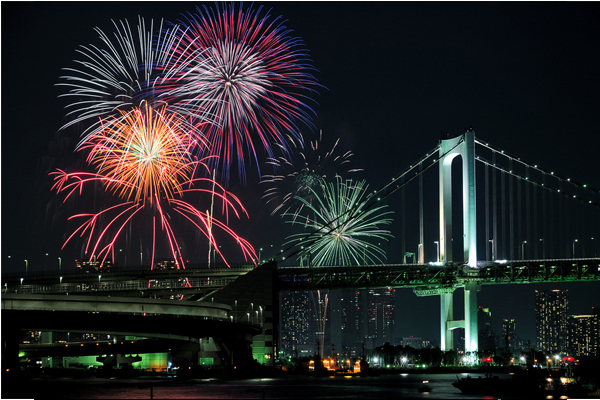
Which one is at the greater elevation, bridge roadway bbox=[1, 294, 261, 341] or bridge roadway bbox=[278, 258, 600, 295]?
bridge roadway bbox=[278, 258, 600, 295]

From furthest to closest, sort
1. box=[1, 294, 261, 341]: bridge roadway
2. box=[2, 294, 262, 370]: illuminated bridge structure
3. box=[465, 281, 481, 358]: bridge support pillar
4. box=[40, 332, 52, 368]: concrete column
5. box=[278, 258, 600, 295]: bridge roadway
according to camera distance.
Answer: box=[40, 332, 52, 368]: concrete column, box=[278, 258, 600, 295]: bridge roadway, box=[465, 281, 481, 358]: bridge support pillar, box=[1, 294, 261, 341]: bridge roadway, box=[2, 294, 262, 370]: illuminated bridge structure

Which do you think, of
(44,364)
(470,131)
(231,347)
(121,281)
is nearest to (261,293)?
→ (231,347)

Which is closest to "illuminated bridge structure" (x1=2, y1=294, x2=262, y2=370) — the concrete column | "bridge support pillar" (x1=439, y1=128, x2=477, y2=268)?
the concrete column

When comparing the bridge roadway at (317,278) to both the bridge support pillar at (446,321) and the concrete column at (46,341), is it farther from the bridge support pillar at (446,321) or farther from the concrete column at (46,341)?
the concrete column at (46,341)

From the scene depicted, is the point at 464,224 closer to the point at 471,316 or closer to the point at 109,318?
the point at 471,316

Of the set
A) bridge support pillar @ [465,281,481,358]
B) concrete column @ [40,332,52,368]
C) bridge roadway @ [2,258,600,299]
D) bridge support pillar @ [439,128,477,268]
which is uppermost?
bridge support pillar @ [439,128,477,268]

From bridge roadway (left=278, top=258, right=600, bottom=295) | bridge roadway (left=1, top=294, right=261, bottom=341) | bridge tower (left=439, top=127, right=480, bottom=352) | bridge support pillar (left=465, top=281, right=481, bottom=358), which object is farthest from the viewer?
bridge roadway (left=278, top=258, right=600, bottom=295)

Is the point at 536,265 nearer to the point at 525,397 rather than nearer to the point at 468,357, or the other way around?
the point at 468,357

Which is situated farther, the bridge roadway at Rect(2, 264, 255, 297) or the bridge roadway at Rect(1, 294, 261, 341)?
the bridge roadway at Rect(2, 264, 255, 297)

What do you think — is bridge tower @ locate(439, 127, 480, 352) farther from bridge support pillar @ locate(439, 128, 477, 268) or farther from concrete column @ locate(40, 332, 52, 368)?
concrete column @ locate(40, 332, 52, 368)

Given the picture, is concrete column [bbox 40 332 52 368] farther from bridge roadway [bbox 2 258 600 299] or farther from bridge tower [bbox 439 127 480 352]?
bridge tower [bbox 439 127 480 352]

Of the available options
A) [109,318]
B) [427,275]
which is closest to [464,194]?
[427,275]
